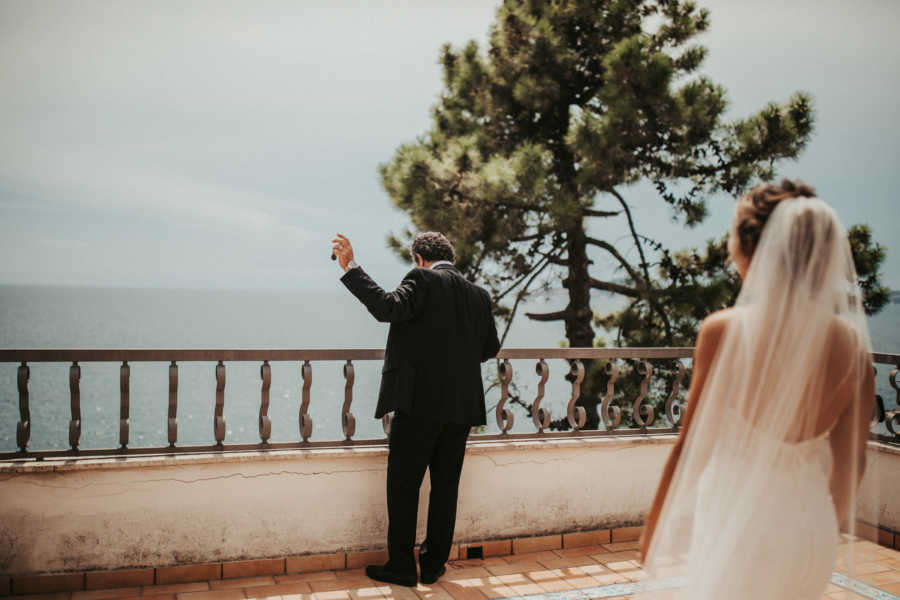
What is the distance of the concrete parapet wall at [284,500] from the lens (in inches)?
123

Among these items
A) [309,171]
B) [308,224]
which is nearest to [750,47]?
[309,171]

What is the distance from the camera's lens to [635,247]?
1050 centimetres

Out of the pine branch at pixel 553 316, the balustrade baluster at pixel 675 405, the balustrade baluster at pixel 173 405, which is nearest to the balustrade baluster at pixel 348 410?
the balustrade baluster at pixel 173 405

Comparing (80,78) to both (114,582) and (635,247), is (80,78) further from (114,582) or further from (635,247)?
(114,582)

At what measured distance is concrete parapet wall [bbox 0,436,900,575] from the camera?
3.13m

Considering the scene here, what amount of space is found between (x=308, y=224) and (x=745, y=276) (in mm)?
124260

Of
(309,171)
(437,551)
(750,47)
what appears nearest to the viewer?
(437,551)

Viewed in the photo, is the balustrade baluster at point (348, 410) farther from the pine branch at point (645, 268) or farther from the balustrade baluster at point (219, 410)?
the pine branch at point (645, 268)

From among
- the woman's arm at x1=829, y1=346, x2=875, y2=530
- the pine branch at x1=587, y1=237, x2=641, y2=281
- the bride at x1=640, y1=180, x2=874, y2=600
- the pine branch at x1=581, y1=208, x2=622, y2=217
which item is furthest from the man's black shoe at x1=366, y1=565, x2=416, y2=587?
the pine branch at x1=587, y1=237, x2=641, y2=281

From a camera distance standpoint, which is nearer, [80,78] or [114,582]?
[114,582]

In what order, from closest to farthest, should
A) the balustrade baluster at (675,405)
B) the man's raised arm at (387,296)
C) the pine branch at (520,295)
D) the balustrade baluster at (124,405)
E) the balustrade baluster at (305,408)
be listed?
the man's raised arm at (387,296) → the balustrade baluster at (124,405) → the balustrade baluster at (305,408) → the balustrade baluster at (675,405) → the pine branch at (520,295)

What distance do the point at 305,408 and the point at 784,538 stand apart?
2.53 m

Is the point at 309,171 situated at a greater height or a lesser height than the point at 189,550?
greater

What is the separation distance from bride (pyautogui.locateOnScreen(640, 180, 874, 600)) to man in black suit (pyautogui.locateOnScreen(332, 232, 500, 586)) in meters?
1.65
